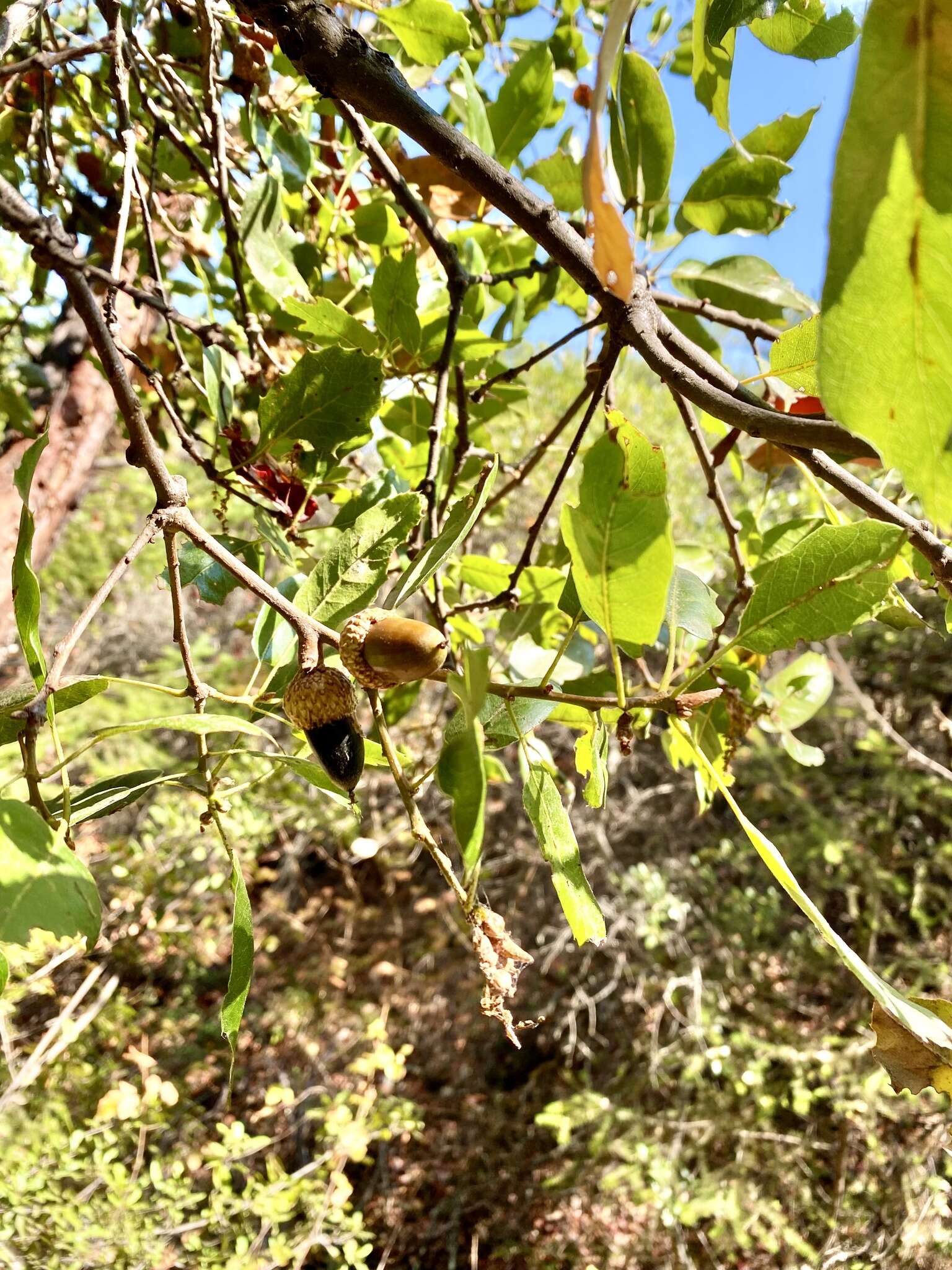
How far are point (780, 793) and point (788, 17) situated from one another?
120 inches

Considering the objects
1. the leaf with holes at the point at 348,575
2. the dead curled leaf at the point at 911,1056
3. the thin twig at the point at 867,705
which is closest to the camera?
the dead curled leaf at the point at 911,1056

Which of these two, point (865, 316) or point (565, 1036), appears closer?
point (865, 316)

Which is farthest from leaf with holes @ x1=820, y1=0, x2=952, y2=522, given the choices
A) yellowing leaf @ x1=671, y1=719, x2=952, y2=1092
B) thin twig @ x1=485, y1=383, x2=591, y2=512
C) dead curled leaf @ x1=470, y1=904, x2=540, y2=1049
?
thin twig @ x1=485, y1=383, x2=591, y2=512

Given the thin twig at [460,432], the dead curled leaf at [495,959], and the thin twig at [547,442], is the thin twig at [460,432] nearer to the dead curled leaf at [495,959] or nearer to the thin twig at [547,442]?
the thin twig at [547,442]

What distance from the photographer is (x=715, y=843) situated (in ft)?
10.9

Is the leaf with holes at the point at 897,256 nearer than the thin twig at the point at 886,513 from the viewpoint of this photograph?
Yes

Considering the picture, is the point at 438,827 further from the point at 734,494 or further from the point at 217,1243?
the point at 734,494

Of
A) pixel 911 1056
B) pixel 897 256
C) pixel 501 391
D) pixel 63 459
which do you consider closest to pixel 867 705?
pixel 501 391

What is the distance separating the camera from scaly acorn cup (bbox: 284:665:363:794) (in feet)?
1.76


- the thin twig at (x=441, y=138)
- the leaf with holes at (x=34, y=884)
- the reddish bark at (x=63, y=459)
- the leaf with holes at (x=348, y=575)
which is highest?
the reddish bark at (x=63, y=459)

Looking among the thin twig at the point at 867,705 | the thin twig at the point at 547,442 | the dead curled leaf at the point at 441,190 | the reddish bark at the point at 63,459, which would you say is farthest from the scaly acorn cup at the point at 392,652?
the thin twig at the point at 867,705

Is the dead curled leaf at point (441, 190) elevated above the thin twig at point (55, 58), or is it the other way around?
the thin twig at point (55, 58)

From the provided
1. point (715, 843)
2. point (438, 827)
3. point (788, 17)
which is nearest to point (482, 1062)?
point (438, 827)

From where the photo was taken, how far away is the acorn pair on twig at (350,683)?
536 mm
